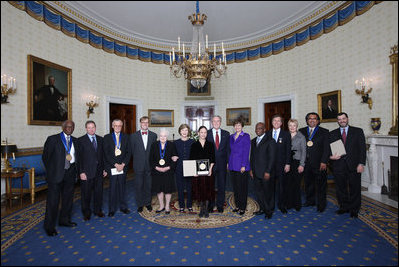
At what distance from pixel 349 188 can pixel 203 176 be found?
2.61m

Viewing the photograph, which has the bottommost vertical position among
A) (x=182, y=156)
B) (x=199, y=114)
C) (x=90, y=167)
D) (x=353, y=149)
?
(x=90, y=167)

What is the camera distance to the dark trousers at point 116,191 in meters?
4.14

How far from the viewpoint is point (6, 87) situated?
4.87m

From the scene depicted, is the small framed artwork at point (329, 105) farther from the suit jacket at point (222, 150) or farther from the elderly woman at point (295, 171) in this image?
the suit jacket at point (222, 150)

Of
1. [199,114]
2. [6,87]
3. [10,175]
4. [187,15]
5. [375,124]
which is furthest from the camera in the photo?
[199,114]

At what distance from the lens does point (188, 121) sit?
9734mm

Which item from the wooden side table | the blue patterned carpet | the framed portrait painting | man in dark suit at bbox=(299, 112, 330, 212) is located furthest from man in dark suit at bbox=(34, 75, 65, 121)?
man in dark suit at bbox=(299, 112, 330, 212)

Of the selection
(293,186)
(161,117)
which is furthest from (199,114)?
(293,186)

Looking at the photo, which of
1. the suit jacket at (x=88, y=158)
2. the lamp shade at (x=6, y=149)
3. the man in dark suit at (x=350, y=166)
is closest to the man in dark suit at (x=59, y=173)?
the suit jacket at (x=88, y=158)

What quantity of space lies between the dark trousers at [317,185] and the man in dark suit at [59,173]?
429cm

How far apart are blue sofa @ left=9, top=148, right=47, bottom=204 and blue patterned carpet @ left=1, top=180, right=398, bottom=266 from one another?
0.90m

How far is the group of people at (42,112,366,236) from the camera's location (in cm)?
388

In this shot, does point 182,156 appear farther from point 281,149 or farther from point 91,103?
point 91,103

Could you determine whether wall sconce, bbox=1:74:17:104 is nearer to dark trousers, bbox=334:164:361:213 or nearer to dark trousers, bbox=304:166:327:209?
dark trousers, bbox=304:166:327:209
